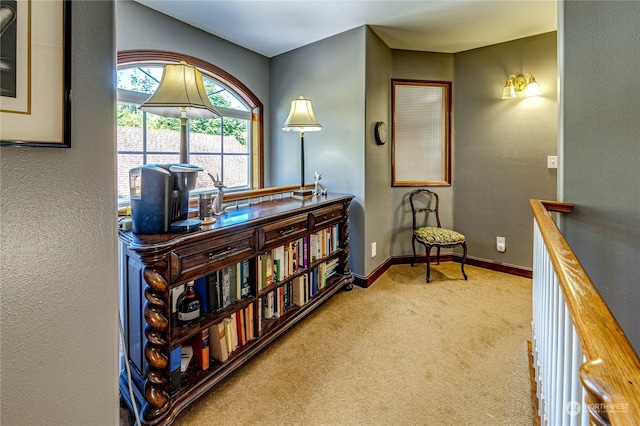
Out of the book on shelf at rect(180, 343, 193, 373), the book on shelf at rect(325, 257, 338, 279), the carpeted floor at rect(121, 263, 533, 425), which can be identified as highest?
the book on shelf at rect(325, 257, 338, 279)

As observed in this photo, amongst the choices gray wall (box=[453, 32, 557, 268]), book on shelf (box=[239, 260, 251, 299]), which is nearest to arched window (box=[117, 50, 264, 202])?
book on shelf (box=[239, 260, 251, 299])

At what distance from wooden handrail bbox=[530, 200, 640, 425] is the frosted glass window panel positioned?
304 cm

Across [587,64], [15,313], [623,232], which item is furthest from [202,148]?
[623,232]

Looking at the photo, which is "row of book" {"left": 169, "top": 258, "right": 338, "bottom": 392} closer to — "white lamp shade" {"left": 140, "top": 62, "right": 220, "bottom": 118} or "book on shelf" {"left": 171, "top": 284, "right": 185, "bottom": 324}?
"book on shelf" {"left": 171, "top": 284, "right": 185, "bottom": 324}

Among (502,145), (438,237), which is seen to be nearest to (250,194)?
(438,237)

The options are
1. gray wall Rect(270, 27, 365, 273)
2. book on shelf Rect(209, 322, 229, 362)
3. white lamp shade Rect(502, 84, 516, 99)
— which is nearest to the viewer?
book on shelf Rect(209, 322, 229, 362)

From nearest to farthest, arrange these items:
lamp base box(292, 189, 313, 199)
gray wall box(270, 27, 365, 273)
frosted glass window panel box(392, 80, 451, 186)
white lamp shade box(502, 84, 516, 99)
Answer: lamp base box(292, 189, 313, 199) < gray wall box(270, 27, 365, 273) < white lamp shade box(502, 84, 516, 99) < frosted glass window panel box(392, 80, 451, 186)

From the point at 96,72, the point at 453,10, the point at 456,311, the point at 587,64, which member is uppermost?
the point at 453,10

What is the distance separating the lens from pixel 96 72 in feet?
2.98

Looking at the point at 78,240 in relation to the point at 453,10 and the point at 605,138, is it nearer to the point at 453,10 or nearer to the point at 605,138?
the point at 605,138

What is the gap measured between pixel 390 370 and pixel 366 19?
2.77 metres

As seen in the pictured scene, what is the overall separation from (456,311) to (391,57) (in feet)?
8.98

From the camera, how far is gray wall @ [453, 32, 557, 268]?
10.4 ft

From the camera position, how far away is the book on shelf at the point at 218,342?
1.76 m
